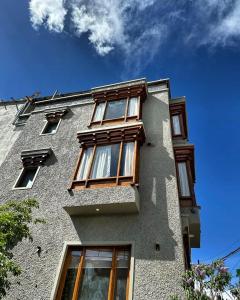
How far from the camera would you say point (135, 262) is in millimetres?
7422

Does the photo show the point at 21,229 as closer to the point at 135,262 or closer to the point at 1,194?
the point at 135,262

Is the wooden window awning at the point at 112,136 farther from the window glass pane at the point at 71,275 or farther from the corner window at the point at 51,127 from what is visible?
the window glass pane at the point at 71,275

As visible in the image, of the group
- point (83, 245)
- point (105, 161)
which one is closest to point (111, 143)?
point (105, 161)

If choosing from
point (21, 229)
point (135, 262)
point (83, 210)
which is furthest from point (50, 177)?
point (135, 262)

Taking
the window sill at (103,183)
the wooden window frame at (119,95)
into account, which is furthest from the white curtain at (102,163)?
the wooden window frame at (119,95)

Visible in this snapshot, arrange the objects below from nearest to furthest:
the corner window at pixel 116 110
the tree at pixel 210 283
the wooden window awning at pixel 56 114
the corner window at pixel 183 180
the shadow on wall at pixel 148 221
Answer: the tree at pixel 210 283 → the shadow on wall at pixel 148 221 → the corner window at pixel 183 180 → the corner window at pixel 116 110 → the wooden window awning at pixel 56 114

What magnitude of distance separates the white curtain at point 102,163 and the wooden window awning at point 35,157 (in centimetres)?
298

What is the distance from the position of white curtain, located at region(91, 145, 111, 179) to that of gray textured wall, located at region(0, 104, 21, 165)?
6586 mm

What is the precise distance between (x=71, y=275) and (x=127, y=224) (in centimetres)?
244

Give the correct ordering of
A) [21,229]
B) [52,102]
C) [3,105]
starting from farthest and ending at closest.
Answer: [3,105]
[52,102]
[21,229]

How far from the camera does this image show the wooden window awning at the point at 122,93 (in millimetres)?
13336

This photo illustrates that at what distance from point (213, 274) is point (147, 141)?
21.1 feet

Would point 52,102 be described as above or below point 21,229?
above

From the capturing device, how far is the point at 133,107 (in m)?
12.8
